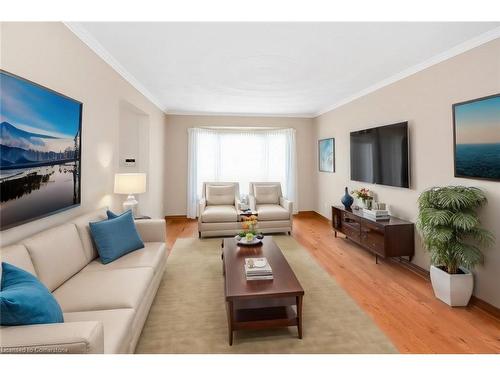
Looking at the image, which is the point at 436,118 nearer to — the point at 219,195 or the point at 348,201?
the point at 348,201

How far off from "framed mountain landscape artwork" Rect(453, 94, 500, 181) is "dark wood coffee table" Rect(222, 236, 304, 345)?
2.03 metres

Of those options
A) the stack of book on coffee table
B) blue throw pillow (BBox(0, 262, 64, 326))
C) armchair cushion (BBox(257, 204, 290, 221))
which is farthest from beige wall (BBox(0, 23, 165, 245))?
armchair cushion (BBox(257, 204, 290, 221))

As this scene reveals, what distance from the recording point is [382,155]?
3736mm

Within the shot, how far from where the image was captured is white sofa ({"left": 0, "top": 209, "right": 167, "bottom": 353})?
1042 millimetres

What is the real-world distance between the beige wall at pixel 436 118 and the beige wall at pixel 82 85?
3.79 meters

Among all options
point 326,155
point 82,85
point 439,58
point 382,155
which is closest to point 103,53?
point 82,85

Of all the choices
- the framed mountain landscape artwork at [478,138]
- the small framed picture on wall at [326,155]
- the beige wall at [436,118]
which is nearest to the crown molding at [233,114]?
the small framed picture on wall at [326,155]

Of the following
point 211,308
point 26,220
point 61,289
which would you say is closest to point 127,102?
point 26,220

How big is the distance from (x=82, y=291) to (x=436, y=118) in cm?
378

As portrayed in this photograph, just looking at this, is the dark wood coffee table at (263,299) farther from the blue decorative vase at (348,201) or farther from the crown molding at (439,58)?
the crown molding at (439,58)

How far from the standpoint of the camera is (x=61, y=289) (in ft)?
5.80

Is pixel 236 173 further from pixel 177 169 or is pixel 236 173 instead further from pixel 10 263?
pixel 10 263

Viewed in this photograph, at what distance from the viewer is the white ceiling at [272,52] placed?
2307mm

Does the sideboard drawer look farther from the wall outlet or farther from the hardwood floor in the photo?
the wall outlet
